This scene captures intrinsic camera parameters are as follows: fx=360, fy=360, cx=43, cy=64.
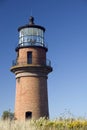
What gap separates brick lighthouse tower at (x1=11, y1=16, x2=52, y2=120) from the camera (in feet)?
100

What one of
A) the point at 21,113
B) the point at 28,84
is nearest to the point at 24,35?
the point at 28,84

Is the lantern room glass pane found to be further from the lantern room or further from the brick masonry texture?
the brick masonry texture

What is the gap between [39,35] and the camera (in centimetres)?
3247

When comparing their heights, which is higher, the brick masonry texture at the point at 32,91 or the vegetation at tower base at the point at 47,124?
the brick masonry texture at the point at 32,91

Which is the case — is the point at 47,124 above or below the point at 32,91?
below

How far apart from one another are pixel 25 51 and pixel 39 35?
6.48ft

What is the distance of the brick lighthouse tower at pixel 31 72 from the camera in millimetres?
30516

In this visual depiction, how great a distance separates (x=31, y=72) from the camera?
30922 millimetres

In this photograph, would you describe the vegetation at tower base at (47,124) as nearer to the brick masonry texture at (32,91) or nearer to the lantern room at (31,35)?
the brick masonry texture at (32,91)

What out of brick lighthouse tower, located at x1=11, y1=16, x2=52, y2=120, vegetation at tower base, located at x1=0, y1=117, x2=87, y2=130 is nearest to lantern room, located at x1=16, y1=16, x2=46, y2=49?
brick lighthouse tower, located at x1=11, y1=16, x2=52, y2=120

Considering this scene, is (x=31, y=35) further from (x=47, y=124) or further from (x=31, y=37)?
(x=47, y=124)

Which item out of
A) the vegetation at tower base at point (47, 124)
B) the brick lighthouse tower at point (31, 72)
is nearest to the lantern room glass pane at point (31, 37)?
the brick lighthouse tower at point (31, 72)

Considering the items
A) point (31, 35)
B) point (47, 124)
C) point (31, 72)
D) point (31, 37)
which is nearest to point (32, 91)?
point (31, 72)

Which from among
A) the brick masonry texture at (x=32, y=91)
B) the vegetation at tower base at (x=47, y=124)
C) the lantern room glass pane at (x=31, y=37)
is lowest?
the vegetation at tower base at (x=47, y=124)
